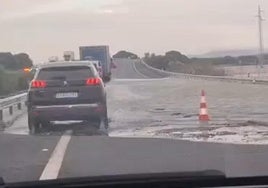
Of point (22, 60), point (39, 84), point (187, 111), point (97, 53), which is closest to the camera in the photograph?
point (22, 60)

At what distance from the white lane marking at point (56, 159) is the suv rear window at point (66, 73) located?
4.09 ft

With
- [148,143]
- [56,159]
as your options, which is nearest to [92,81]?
[148,143]

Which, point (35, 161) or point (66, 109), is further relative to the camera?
point (66, 109)

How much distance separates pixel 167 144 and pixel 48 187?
681 cm

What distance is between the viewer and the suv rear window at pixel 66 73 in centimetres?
1386

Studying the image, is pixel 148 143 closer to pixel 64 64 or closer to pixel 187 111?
pixel 64 64

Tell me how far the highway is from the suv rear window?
1.09 m

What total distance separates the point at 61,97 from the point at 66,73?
60cm

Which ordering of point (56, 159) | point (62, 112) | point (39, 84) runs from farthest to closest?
point (39, 84) → point (62, 112) → point (56, 159)

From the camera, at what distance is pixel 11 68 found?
22.5 ft

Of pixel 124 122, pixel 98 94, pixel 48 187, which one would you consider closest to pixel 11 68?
pixel 48 187

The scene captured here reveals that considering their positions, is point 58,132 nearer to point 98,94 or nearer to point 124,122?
point 98,94

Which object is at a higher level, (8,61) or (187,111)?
(8,61)

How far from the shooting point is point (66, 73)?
47.9 feet
